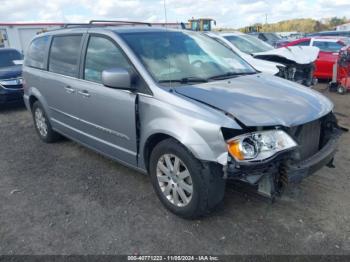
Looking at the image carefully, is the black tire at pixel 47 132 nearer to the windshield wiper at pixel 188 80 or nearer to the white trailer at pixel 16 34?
the windshield wiper at pixel 188 80

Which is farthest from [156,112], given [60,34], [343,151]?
[343,151]

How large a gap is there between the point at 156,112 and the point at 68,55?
77.0 inches

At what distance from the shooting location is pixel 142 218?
3174 millimetres

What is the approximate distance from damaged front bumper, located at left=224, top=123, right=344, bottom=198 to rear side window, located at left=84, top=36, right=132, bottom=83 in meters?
1.53

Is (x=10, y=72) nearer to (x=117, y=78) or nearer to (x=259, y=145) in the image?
(x=117, y=78)

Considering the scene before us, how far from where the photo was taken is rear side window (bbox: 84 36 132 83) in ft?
11.3

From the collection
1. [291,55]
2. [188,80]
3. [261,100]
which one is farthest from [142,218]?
[291,55]

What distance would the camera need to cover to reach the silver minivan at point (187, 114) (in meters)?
2.61

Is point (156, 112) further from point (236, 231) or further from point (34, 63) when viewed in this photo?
point (34, 63)

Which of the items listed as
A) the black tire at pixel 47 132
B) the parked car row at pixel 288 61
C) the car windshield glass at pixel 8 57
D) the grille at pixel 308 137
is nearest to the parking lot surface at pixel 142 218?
the grille at pixel 308 137

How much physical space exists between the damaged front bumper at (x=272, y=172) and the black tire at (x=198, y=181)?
0.54 feet

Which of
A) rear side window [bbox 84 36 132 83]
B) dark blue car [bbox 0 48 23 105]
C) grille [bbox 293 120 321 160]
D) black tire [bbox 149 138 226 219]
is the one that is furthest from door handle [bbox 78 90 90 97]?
dark blue car [bbox 0 48 23 105]

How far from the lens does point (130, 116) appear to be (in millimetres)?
3299

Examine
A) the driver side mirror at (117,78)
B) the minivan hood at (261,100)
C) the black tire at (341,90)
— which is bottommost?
the black tire at (341,90)
